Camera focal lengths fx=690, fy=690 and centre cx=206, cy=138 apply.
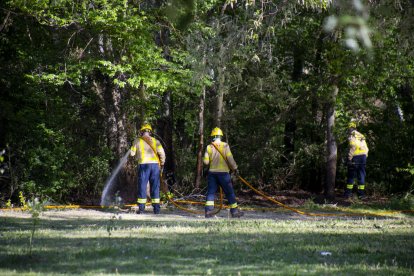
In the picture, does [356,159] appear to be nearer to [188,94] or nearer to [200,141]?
[200,141]

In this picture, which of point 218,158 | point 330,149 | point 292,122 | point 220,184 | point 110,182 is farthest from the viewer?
point 292,122

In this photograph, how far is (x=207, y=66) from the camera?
48.8 ft

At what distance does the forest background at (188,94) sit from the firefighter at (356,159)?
447mm

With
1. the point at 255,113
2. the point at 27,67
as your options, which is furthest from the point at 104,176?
the point at 255,113

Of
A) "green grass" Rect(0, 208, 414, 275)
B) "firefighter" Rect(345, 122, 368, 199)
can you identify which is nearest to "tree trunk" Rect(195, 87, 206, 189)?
"firefighter" Rect(345, 122, 368, 199)

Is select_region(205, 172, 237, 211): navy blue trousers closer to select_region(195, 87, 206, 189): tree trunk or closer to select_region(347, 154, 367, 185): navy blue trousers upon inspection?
select_region(195, 87, 206, 189): tree trunk

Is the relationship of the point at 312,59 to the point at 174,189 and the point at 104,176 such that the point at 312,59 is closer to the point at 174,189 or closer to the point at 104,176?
the point at 174,189

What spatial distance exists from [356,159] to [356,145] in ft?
1.43

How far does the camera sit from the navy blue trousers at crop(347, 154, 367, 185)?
2083 centimetres

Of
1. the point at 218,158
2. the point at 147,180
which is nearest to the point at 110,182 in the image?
the point at 147,180

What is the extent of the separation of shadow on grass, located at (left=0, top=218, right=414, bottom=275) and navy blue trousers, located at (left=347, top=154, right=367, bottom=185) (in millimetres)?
9650

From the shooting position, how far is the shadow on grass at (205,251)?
6.93 m

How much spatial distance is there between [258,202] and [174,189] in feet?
8.38

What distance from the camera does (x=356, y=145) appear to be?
68.5 ft
